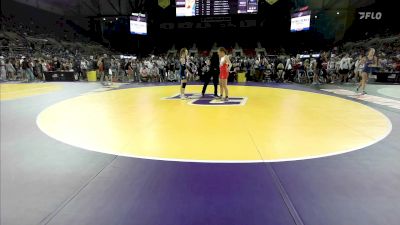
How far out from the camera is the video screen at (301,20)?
2134cm

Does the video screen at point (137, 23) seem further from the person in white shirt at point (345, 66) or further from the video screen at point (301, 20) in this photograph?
the person in white shirt at point (345, 66)

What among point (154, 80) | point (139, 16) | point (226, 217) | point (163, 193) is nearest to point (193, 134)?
point (163, 193)

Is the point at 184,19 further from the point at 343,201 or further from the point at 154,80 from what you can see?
the point at 343,201

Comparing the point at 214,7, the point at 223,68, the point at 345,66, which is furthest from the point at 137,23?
the point at 223,68

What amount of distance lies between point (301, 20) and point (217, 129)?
2041cm

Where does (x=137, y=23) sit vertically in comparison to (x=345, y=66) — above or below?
above

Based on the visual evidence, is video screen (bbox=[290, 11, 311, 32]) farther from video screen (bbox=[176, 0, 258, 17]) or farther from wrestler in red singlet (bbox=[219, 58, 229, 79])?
wrestler in red singlet (bbox=[219, 58, 229, 79])

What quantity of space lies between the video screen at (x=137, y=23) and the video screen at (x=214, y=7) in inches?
213

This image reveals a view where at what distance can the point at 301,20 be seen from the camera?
2184cm

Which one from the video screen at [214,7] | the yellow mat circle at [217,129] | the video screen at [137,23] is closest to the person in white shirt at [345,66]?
the yellow mat circle at [217,129]

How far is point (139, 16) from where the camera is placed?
25.0 metres

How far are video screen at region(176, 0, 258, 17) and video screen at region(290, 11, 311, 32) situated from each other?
12.2 feet

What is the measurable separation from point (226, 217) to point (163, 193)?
65 cm

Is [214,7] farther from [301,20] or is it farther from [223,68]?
[223,68]
